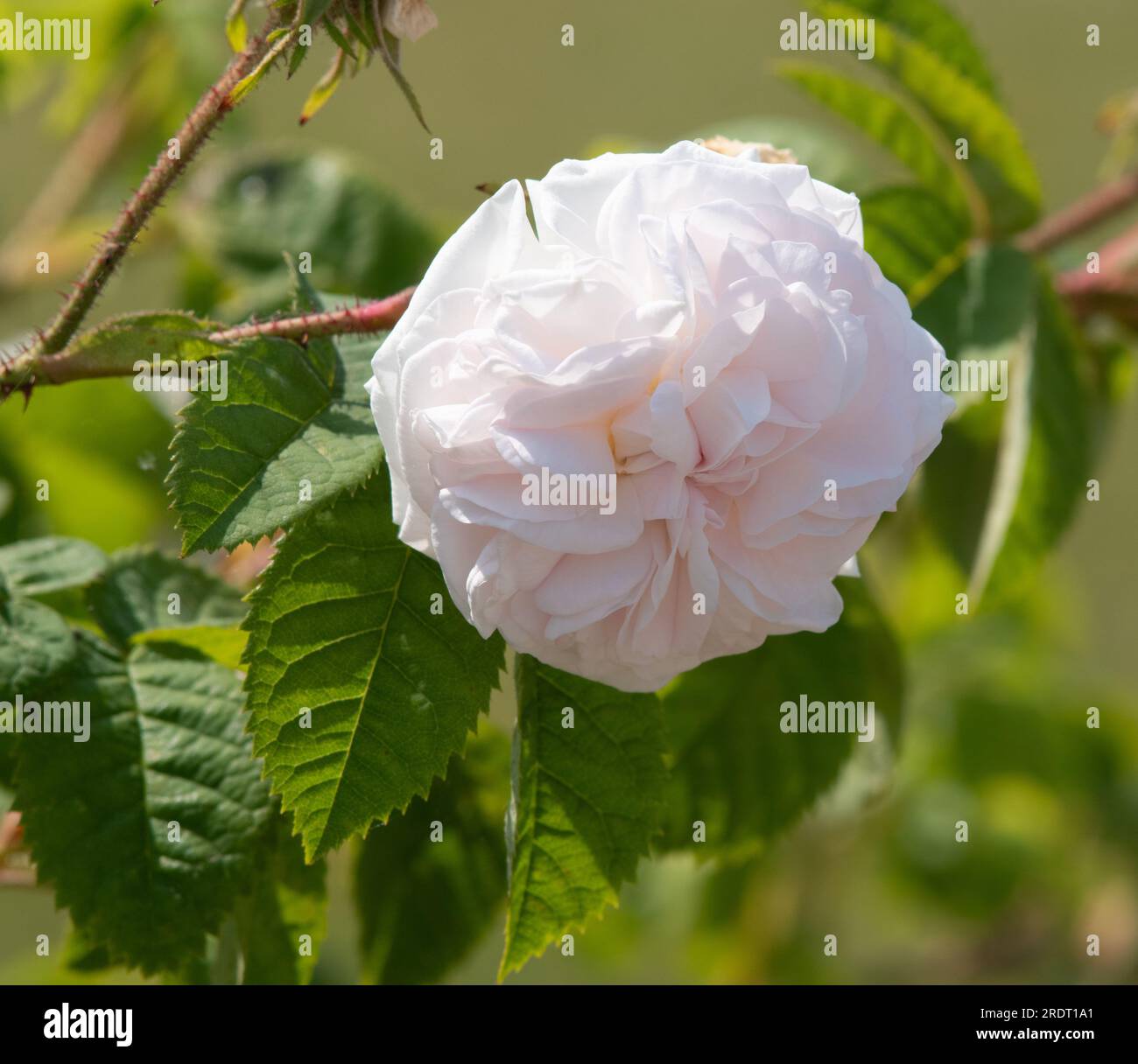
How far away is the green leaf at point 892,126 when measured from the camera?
843 mm

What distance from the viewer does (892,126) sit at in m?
0.86

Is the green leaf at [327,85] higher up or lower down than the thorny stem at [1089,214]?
lower down

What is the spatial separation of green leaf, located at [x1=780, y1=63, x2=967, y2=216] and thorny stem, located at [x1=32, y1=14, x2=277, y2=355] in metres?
0.44

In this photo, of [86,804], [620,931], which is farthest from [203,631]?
[620,931]

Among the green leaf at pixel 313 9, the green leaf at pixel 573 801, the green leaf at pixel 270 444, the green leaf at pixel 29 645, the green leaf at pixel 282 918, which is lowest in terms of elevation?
the green leaf at pixel 282 918

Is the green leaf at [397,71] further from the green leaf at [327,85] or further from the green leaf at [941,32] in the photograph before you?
the green leaf at [941,32]

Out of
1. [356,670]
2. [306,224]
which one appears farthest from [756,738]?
[306,224]

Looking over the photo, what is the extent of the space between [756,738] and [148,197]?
0.48m

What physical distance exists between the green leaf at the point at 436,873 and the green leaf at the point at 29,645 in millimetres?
226

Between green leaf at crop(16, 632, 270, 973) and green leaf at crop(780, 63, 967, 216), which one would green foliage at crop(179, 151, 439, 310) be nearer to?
green leaf at crop(780, 63, 967, 216)

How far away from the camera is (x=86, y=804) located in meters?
0.60

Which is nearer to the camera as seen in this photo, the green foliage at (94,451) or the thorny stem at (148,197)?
the thorny stem at (148,197)

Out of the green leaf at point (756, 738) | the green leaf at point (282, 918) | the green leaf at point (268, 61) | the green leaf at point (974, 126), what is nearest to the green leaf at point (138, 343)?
the green leaf at point (268, 61)

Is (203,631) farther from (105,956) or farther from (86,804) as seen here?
(105,956)
